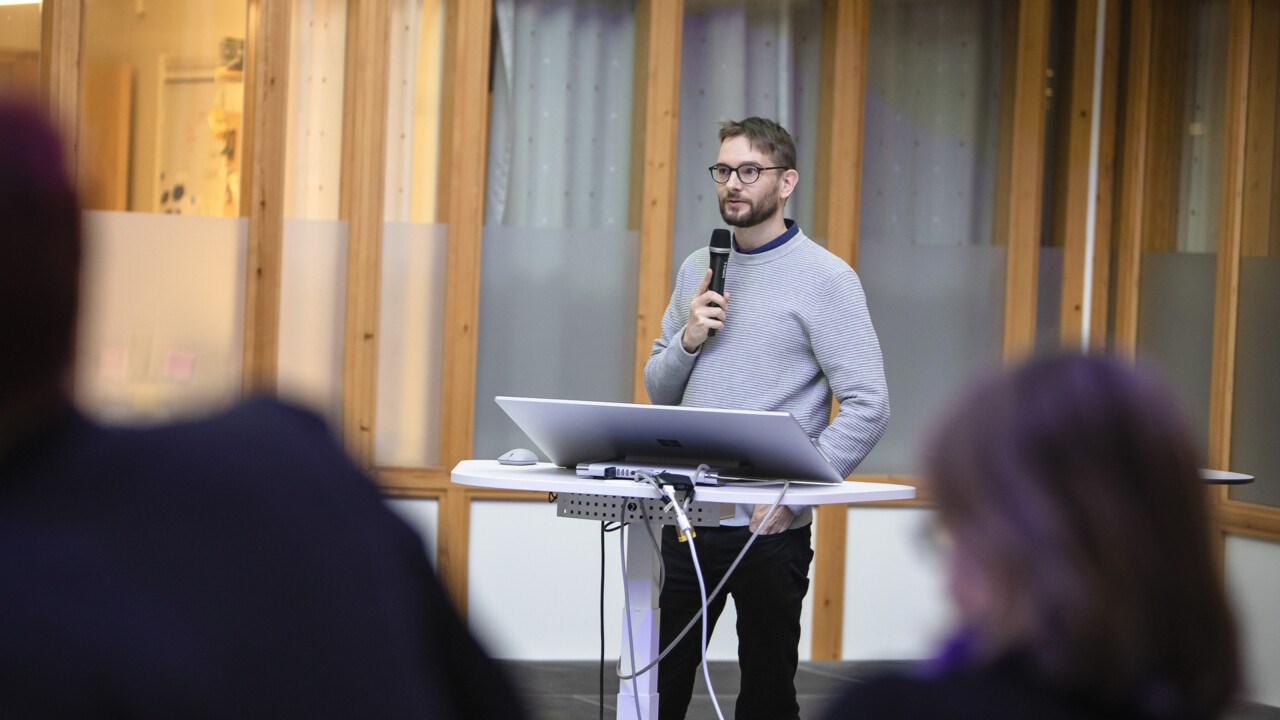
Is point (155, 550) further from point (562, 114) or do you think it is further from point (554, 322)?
point (562, 114)

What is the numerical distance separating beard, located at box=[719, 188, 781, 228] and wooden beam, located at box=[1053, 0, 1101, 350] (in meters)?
2.50

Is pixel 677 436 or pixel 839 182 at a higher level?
pixel 839 182

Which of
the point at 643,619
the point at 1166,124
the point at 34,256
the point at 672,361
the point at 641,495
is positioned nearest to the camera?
the point at 34,256

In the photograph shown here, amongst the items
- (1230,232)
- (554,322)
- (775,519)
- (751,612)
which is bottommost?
(751,612)

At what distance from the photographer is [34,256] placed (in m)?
0.70

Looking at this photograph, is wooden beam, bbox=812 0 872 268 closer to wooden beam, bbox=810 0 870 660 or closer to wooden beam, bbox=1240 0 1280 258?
wooden beam, bbox=810 0 870 660

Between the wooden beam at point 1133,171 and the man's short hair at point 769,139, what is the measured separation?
8.39 feet

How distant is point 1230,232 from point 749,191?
2596 millimetres

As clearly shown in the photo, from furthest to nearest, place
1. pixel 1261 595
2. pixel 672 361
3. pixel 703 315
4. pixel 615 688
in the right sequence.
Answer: pixel 1261 595 → pixel 615 688 → pixel 672 361 → pixel 703 315

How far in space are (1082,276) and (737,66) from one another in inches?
63.2

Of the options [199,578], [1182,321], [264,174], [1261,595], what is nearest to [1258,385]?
[1182,321]

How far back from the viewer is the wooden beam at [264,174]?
518 centimetres

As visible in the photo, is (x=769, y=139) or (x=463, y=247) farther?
(x=463, y=247)

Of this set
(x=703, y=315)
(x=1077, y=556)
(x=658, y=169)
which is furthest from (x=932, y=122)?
(x=1077, y=556)
